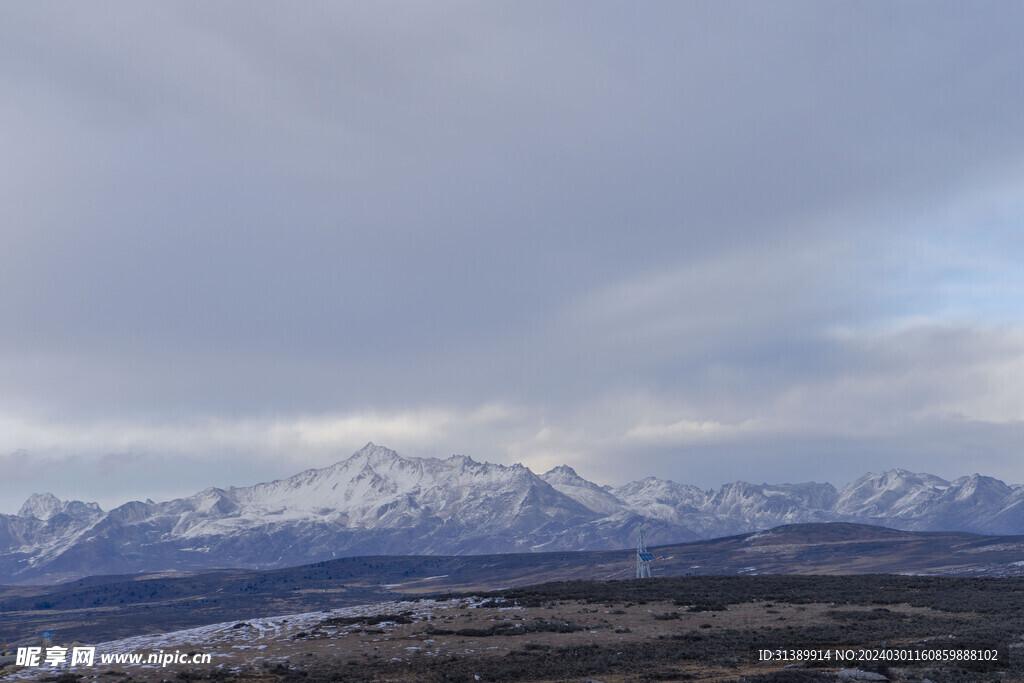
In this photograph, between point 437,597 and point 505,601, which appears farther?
point 437,597

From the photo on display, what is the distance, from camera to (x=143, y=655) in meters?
54.7

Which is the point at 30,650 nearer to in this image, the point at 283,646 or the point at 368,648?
the point at 283,646

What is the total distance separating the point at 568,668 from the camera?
45.9 meters

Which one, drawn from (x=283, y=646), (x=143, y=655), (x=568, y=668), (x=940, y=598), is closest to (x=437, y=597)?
(x=283, y=646)

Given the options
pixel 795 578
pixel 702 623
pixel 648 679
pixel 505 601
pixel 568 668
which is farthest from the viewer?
pixel 795 578

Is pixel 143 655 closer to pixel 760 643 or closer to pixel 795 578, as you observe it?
pixel 760 643

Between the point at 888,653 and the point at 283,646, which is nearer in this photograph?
the point at 888,653

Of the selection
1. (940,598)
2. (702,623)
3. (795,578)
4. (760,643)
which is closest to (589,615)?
(702,623)

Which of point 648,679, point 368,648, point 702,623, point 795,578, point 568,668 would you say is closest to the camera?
point 648,679

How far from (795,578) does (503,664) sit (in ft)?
184

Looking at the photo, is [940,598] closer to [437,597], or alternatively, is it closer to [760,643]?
[760,643]

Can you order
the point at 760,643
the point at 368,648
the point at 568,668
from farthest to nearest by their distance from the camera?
the point at 368,648 → the point at 760,643 → the point at 568,668

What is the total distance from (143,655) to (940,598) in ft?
208

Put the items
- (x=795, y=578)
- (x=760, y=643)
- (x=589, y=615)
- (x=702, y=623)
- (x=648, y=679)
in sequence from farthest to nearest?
1. (x=795, y=578)
2. (x=589, y=615)
3. (x=702, y=623)
4. (x=760, y=643)
5. (x=648, y=679)
